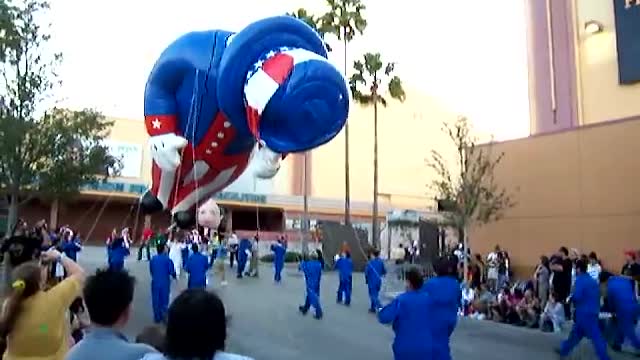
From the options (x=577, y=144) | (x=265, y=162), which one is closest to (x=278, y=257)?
(x=577, y=144)

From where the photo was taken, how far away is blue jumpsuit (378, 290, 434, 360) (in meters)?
5.71

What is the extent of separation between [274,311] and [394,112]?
53.5m

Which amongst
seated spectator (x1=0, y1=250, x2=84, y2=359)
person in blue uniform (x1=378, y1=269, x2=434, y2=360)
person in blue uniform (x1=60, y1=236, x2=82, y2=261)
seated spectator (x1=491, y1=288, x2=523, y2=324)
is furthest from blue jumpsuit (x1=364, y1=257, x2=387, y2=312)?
seated spectator (x1=0, y1=250, x2=84, y2=359)

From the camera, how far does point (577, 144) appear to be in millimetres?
21781

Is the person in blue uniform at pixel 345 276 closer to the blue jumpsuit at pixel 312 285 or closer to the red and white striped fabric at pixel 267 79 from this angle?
the blue jumpsuit at pixel 312 285

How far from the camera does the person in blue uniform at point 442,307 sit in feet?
19.0

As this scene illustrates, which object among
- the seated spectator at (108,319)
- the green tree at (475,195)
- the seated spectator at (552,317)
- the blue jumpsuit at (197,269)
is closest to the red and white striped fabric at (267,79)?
the seated spectator at (108,319)

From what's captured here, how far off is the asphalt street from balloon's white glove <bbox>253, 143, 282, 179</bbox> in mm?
2860

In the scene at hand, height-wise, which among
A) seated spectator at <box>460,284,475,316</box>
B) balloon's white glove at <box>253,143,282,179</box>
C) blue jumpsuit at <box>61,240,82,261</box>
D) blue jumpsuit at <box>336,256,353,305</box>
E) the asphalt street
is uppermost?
balloon's white glove at <box>253,143,282,179</box>

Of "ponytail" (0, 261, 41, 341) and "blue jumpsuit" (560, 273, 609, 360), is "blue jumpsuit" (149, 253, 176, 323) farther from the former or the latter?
"ponytail" (0, 261, 41, 341)

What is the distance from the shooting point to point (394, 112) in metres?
66.7

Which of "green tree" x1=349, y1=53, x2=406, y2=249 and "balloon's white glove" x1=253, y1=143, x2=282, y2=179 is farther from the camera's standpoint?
"green tree" x1=349, y1=53, x2=406, y2=249

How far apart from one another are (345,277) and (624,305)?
6985 millimetres

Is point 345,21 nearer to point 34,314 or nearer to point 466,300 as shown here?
point 466,300
